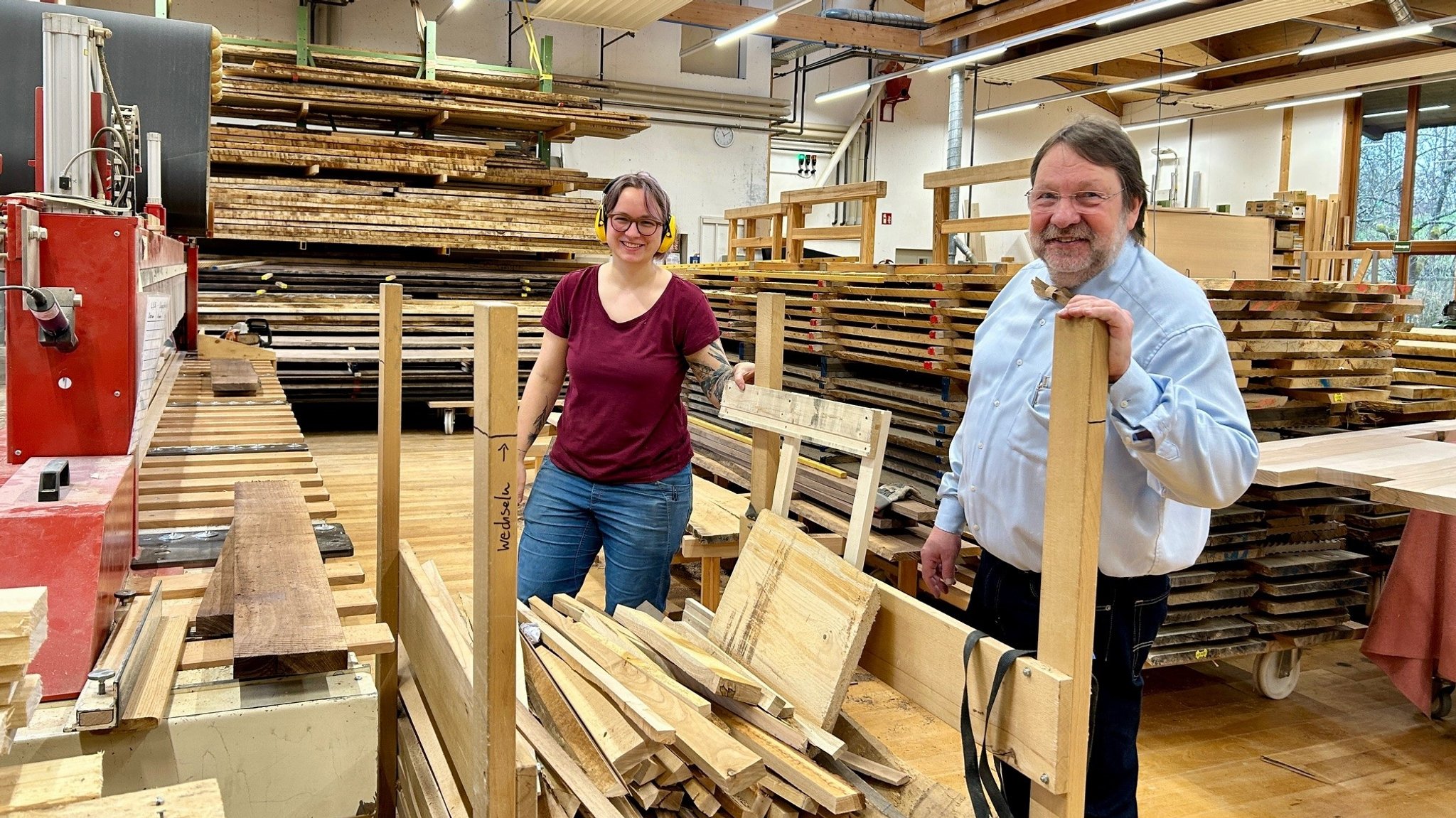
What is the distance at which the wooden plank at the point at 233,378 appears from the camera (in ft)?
17.1

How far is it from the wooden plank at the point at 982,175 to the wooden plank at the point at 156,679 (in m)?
3.64

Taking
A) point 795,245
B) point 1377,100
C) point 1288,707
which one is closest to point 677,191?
point 795,245

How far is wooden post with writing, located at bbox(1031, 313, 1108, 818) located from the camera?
1438mm

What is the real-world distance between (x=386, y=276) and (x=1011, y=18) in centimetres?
624

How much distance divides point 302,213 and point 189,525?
657 cm

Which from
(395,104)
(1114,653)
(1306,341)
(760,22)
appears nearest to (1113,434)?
(1114,653)

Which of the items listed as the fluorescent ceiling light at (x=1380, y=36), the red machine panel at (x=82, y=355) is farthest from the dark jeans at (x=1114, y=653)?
the fluorescent ceiling light at (x=1380, y=36)

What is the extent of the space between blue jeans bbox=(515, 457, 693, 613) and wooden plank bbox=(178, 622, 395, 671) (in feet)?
3.09

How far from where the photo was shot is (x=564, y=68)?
1411cm

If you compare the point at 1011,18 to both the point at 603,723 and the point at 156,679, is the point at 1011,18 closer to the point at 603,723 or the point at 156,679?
the point at 603,723

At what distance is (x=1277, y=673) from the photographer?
431 cm

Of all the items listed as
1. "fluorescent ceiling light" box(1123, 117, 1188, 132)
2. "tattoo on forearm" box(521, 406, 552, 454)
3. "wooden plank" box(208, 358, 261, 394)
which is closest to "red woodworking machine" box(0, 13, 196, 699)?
"tattoo on forearm" box(521, 406, 552, 454)

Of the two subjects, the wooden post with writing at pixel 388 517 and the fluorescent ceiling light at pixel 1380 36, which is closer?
the wooden post with writing at pixel 388 517

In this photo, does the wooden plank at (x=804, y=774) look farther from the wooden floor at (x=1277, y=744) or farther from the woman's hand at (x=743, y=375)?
the wooden floor at (x=1277, y=744)
